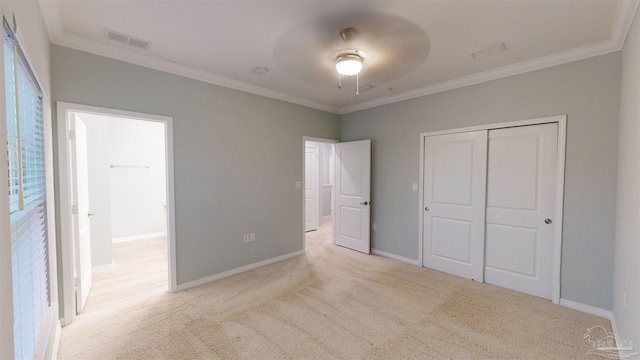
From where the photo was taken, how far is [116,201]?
530 cm

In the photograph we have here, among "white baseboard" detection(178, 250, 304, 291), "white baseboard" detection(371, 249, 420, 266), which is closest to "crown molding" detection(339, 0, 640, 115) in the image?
"white baseboard" detection(371, 249, 420, 266)

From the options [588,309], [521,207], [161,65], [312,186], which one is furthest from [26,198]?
[312,186]

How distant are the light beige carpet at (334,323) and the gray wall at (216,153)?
1.99 feet

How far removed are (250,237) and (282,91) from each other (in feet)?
7.14

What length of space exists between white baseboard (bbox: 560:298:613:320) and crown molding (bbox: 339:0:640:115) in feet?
8.04

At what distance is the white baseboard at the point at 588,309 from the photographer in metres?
2.57

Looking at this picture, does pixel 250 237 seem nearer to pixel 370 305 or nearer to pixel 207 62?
pixel 370 305

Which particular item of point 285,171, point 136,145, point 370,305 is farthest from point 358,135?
point 136,145

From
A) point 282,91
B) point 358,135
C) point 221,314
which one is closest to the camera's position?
point 221,314

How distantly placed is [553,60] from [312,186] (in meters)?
4.77

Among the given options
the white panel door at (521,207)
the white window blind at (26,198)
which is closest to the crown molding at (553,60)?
the white panel door at (521,207)

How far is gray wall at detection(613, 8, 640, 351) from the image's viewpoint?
172 centimetres

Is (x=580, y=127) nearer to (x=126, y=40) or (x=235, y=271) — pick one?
(x=235, y=271)

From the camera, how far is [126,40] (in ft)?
8.14
